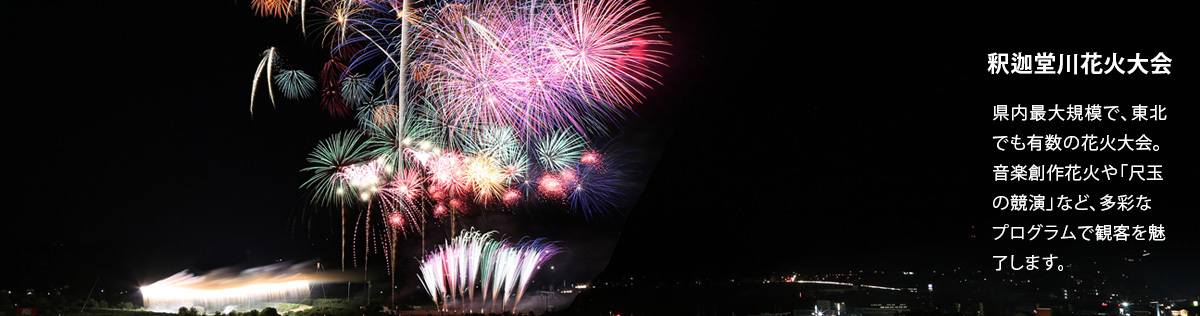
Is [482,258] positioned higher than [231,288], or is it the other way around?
[482,258]

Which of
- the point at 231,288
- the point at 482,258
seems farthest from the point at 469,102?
the point at 231,288

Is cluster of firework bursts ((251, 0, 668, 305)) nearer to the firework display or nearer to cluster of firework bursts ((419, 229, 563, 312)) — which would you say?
cluster of firework bursts ((419, 229, 563, 312))

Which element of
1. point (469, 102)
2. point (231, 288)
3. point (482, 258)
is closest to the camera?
point (469, 102)

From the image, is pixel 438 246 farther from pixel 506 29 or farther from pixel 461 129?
pixel 506 29

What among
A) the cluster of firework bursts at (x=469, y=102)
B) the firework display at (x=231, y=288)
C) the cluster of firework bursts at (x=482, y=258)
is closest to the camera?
the cluster of firework bursts at (x=469, y=102)

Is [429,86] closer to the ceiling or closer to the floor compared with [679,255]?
closer to the ceiling

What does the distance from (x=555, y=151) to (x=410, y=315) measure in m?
11.5

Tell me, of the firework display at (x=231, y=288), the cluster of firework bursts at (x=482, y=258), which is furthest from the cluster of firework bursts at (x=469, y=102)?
the firework display at (x=231, y=288)

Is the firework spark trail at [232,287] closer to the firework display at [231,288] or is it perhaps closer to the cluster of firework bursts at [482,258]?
the firework display at [231,288]

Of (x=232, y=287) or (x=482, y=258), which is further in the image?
(x=232, y=287)

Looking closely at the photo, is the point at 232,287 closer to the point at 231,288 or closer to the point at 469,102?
the point at 231,288

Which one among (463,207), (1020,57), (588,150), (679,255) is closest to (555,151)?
(588,150)

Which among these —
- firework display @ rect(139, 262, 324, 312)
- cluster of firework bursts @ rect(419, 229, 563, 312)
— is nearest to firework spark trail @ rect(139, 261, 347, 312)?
firework display @ rect(139, 262, 324, 312)

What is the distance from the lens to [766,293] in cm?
11012
